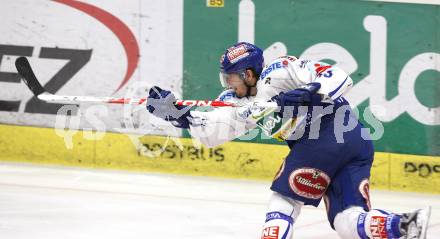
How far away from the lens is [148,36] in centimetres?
822

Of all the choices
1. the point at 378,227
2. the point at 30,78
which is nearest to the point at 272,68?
the point at 378,227

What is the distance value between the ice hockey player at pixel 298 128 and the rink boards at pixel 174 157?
265 centimetres

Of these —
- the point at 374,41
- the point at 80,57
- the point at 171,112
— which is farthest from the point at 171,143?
the point at 171,112

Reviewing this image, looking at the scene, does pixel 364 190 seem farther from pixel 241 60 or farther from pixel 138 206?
pixel 138 206

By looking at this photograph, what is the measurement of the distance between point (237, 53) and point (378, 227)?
107cm

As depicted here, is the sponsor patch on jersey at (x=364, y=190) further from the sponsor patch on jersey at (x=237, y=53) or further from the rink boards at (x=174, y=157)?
the rink boards at (x=174, y=157)

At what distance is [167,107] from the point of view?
194 inches

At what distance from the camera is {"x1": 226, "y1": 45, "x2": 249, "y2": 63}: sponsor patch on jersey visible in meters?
5.01

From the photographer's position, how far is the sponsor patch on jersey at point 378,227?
4.79m

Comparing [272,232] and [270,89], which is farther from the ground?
[270,89]

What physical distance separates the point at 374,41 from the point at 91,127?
2.34 m

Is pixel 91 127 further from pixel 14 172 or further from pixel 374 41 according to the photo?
pixel 374 41

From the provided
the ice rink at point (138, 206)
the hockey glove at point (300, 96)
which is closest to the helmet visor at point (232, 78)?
the hockey glove at point (300, 96)

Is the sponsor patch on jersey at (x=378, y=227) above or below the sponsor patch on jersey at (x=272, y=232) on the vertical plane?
above
